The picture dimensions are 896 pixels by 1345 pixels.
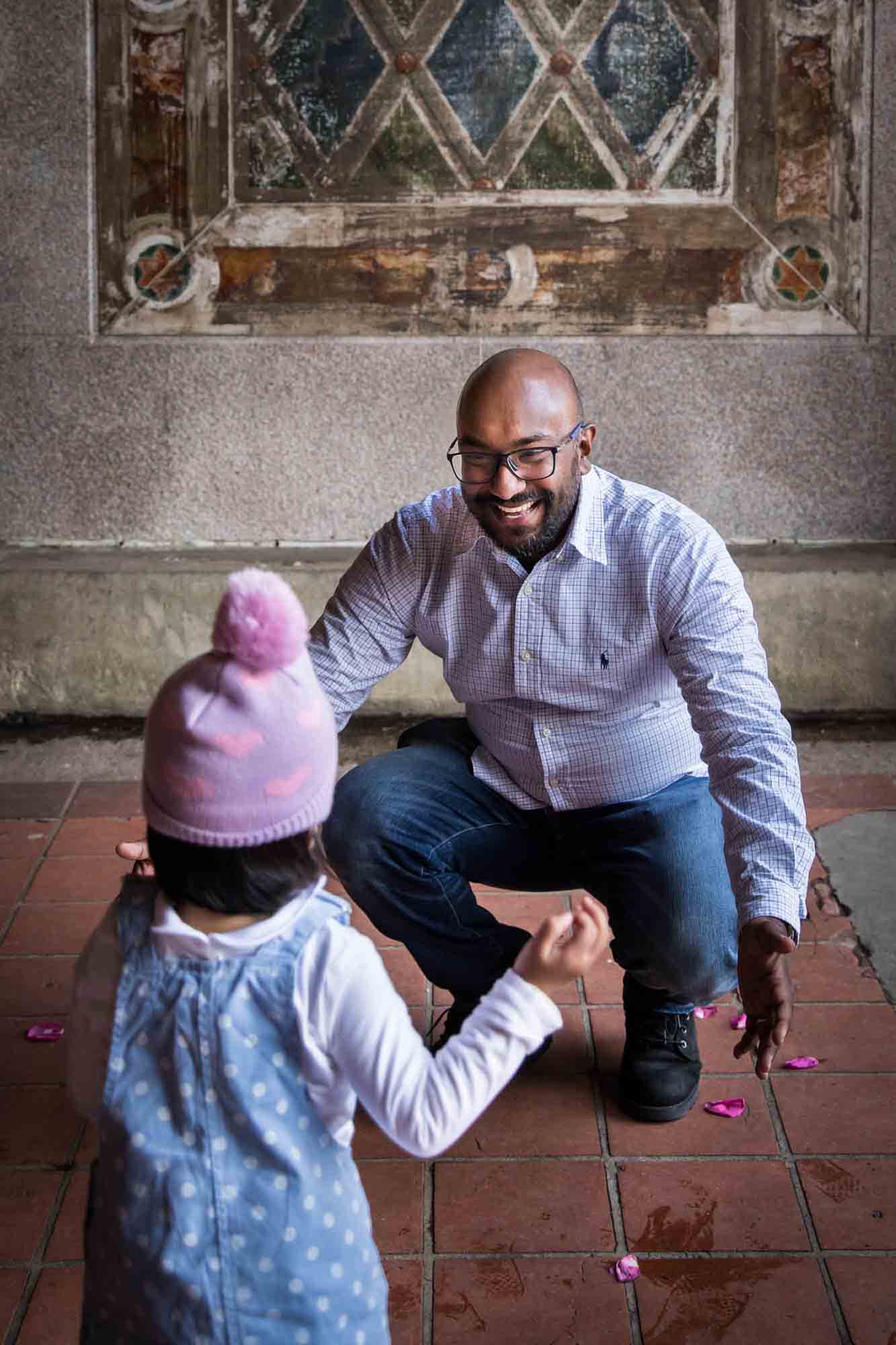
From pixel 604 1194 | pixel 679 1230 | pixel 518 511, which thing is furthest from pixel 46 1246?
pixel 518 511

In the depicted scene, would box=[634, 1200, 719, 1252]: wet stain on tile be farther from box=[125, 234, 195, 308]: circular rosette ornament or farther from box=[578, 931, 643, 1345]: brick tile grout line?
box=[125, 234, 195, 308]: circular rosette ornament

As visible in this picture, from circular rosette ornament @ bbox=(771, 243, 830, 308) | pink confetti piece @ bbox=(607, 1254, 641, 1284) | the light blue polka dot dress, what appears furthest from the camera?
circular rosette ornament @ bbox=(771, 243, 830, 308)

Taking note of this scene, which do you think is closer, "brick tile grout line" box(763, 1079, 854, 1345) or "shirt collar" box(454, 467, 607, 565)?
"brick tile grout line" box(763, 1079, 854, 1345)

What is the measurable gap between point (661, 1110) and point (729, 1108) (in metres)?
0.14

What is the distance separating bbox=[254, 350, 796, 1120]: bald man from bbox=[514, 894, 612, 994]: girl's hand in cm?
95

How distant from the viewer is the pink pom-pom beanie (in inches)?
57.4

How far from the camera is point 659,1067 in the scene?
278cm

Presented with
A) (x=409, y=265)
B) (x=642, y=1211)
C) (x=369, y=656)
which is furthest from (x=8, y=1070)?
(x=409, y=265)

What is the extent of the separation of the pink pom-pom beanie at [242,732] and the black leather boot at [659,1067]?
4.86ft

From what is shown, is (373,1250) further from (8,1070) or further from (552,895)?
(552,895)

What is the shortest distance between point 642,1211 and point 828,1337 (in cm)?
40

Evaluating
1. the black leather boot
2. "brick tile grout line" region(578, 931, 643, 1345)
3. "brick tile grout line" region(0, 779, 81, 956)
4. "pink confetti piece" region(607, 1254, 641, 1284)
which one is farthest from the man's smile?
"brick tile grout line" region(0, 779, 81, 956)

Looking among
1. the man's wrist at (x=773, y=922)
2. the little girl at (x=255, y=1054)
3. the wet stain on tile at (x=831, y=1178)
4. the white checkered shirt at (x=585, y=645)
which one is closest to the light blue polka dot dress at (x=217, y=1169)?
the little girl at (x=255, y=1054)

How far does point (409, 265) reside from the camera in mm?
5062
